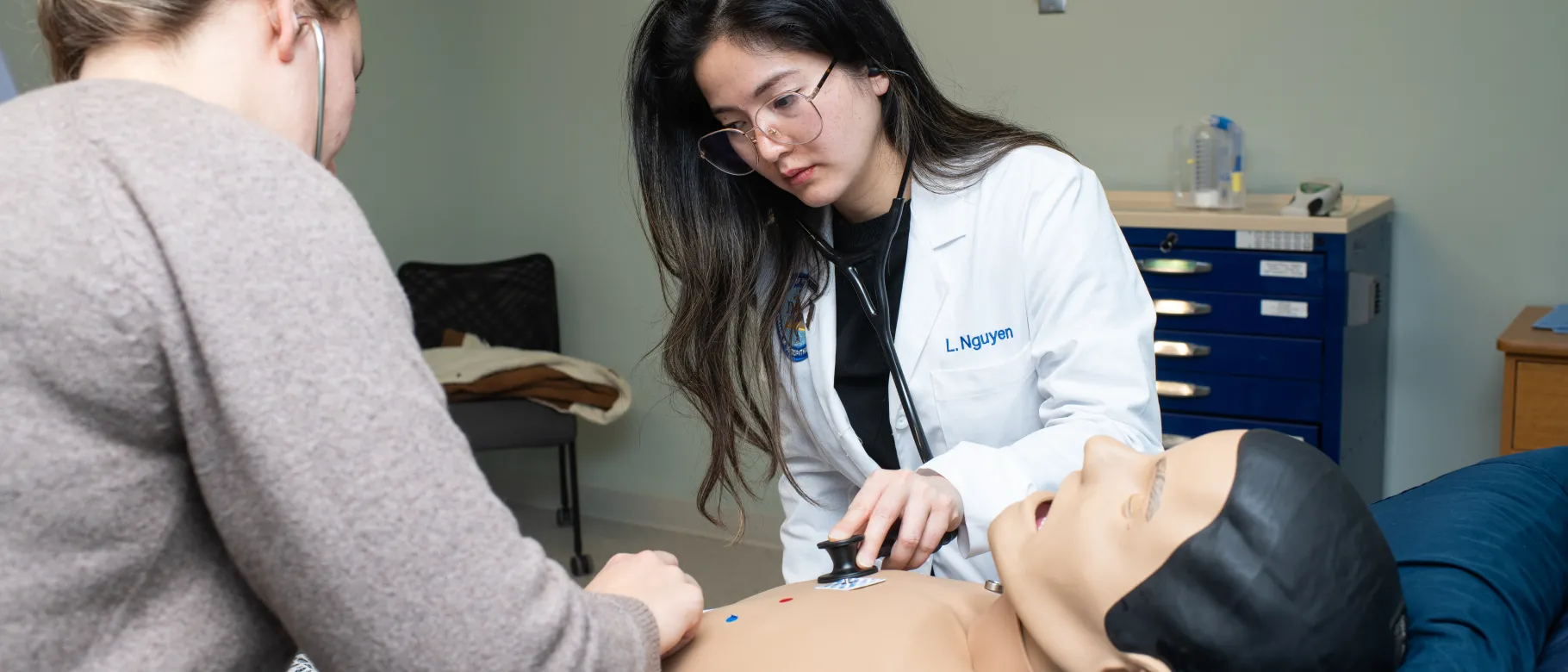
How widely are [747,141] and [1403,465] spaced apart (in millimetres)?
2407

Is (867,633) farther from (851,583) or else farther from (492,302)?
(492,302)

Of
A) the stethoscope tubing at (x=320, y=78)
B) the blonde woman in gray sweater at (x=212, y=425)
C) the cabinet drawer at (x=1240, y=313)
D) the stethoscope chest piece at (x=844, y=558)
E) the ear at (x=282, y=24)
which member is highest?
the ear at (x=282, y=24)

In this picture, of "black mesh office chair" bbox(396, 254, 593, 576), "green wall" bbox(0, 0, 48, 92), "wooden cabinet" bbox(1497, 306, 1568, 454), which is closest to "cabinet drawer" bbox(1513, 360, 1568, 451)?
"wooden cabinet" bbox(1497, 306, 1568, 454)

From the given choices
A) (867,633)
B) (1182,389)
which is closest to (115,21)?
(867,633)

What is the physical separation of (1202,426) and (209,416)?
2.51 metres

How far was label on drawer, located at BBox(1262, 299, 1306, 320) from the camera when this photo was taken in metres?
2.66

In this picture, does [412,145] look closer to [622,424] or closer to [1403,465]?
[622,424]

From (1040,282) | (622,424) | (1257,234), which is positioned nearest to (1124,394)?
(1040,282)

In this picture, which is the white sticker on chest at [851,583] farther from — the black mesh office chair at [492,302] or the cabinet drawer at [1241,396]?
the black mesh office chair at [492,302]

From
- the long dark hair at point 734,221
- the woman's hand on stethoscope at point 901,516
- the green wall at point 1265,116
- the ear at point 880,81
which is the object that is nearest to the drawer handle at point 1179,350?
the green wall at point 1265,116

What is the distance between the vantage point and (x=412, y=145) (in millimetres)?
4418

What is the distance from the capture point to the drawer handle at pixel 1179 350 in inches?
110

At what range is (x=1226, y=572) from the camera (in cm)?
86

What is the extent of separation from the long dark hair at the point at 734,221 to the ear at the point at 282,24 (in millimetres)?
710
